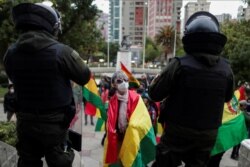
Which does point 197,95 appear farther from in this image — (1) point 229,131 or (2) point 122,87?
(1) point 229,131

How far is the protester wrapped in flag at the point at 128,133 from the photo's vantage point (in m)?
4.47

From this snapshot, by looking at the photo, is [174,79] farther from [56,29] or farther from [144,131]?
[144,131]

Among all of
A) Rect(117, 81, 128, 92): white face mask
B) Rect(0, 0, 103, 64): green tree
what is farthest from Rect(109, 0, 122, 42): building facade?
Rect(117, 81, 128, 92): white face mask

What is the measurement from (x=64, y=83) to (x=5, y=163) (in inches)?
61.8

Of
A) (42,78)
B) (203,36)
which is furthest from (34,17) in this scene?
(203,36)

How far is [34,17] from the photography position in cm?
264

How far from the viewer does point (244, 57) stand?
17.7 meters

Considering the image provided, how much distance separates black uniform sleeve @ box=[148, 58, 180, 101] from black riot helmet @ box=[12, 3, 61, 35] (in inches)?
36.1

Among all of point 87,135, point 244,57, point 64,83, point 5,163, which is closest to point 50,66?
point 64,83

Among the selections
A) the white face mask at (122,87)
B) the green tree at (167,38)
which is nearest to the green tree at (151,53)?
the green tree at (167,38)

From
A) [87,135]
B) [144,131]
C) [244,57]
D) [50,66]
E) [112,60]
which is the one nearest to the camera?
[50,66]

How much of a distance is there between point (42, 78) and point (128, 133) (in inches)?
84.2

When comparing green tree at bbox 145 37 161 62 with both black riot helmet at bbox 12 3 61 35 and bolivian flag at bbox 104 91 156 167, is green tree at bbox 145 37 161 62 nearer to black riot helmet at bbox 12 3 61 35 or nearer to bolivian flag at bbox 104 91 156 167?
bolivian flag at bbox 104 91 156 167

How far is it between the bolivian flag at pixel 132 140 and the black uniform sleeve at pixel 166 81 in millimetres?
1821
